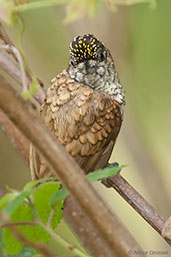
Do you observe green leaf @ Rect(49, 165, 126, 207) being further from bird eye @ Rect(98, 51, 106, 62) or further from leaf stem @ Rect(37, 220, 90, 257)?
bird eye @ Rect(98, 51, 106, 62)

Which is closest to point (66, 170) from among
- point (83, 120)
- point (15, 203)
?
point (15, 203)

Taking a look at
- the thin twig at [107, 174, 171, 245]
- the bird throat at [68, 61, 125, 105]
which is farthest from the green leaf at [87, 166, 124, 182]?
the bird throat at [68, 61, 125, 105]

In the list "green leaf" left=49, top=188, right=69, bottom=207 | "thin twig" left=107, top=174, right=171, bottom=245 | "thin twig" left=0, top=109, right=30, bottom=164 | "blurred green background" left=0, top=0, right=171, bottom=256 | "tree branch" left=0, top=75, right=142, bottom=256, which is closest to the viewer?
"tree branch" left=0, top=75, right=142, bottom=256

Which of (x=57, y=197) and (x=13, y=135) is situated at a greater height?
(x=13, y=135)

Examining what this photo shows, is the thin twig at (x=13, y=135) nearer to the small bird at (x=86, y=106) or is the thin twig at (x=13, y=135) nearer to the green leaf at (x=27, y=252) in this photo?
the small bird at (x=86, y=106)

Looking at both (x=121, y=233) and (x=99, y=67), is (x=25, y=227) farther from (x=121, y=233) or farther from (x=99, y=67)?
(x=99, y=67)

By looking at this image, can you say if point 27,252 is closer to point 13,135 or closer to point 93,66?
point 13,135

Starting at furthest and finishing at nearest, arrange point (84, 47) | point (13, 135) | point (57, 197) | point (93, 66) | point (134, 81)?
point (134, 81) → point (93, 66) → point (84, 47) → point (13, 135) → point (57, 197)

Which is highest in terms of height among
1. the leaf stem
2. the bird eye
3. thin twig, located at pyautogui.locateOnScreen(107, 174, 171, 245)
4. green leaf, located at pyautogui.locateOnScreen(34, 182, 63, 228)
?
the bird eye
